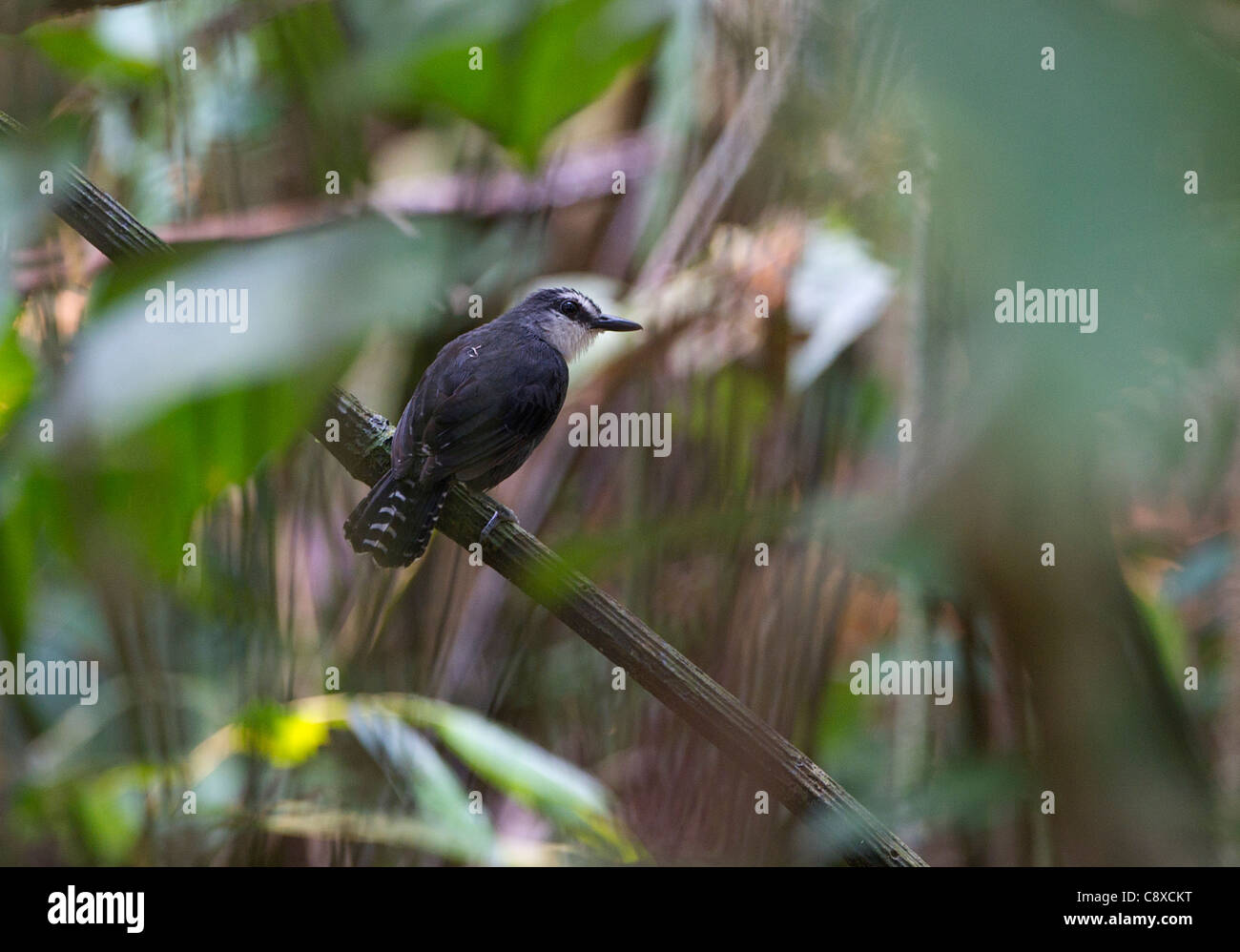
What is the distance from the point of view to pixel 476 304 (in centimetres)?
152

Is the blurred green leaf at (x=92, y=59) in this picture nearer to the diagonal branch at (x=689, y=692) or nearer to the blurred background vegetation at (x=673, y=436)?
the blurred background vegetation at (x=673, y=436)

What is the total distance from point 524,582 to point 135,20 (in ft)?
4.21

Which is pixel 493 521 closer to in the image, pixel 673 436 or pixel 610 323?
pixel 673 436

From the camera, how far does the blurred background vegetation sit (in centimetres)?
75

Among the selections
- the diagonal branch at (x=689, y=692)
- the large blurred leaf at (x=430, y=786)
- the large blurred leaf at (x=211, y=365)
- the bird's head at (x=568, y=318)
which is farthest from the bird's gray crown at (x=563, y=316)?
the large blurred leaf at (x=430, y=786)

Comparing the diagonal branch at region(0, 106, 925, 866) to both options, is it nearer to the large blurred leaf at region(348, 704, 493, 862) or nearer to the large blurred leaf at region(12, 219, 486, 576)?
the large blurred leaf at region(12, 219, 486, 576)

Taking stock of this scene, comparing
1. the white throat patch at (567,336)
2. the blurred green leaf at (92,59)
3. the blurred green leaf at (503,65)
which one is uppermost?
the blurred green leaf at (92,59)

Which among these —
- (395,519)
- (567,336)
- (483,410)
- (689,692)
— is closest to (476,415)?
(483,410)

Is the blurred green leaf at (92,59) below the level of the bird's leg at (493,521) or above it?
above

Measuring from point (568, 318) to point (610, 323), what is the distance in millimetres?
71

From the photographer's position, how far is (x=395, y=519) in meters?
1.20

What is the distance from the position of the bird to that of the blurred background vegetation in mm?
57

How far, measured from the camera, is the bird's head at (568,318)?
1.56m

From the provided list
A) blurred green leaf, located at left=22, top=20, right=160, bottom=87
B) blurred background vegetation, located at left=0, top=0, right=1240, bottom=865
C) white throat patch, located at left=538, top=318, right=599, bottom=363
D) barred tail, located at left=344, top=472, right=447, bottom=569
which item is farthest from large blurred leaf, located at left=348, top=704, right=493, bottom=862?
blurred green leaf, located at left=22, top=20, right=160, bottom=87
